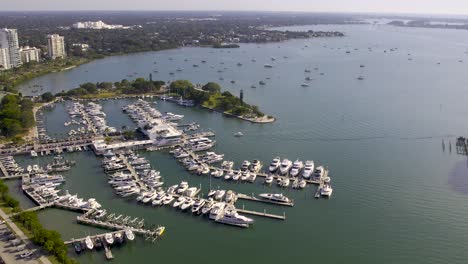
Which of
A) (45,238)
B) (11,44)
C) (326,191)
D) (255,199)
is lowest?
(255,199)

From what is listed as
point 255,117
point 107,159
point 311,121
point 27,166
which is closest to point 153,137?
point 107,159

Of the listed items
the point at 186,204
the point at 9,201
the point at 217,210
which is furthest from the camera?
the point at 186,204

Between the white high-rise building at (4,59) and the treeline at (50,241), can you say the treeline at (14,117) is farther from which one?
the white high-rise building at (4,59)

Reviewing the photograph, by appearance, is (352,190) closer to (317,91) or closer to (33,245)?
(33,245)

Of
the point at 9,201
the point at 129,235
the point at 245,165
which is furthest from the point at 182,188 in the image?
the point at 9,201

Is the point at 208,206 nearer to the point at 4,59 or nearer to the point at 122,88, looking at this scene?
the point at 122,88

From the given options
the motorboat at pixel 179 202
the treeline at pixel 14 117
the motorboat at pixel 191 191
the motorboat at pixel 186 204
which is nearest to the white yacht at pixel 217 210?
the motorboat at pixel 186 204
